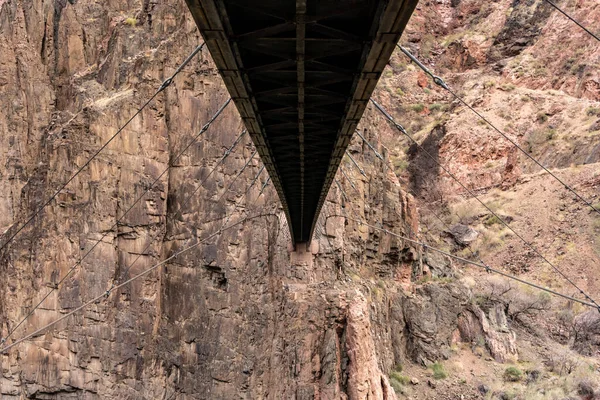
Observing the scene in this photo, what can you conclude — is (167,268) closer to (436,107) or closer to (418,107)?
(418,107)

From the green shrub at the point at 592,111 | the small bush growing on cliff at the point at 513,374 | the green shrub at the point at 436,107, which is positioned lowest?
the small bush growing on cliff at the point at 513,374

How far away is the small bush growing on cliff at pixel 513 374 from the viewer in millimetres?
21722

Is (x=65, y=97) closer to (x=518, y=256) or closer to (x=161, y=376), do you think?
(x=161, y=376)

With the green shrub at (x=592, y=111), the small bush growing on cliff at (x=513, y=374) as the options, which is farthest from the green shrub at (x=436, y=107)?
the small bush growing on cliff at (x=513, y=374)

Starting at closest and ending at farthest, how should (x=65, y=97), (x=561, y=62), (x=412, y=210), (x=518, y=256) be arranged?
(x=65, y=97), (x=412, y=210), (x=518, y=256), (x=561, y=62)

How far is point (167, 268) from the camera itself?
65.3 feet

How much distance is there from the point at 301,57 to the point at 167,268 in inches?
665

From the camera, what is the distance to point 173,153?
805 inches

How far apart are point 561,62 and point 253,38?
168ft

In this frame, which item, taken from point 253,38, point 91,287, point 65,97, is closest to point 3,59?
point 65,97

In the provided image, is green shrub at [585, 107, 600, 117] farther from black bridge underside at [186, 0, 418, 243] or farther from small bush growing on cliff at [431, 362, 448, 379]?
black bridge underside at [186, 0, 418, 243]

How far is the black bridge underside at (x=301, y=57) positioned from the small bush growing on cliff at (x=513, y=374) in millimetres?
19803

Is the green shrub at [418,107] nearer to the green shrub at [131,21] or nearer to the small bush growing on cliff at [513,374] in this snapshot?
the small bush growing on cliff at [513,374]

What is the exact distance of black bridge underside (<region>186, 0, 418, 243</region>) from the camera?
4.43 meters
